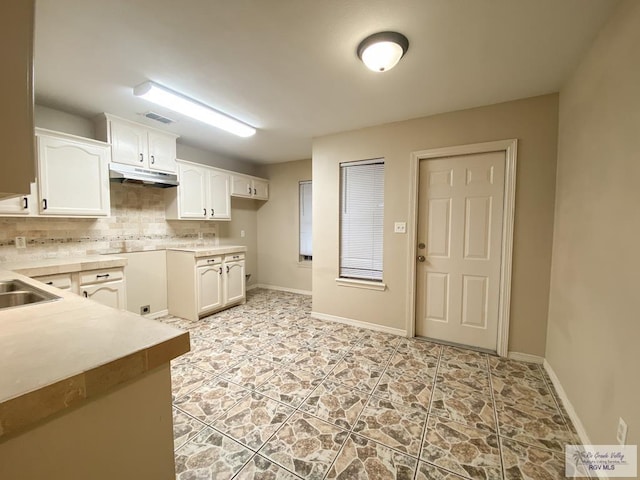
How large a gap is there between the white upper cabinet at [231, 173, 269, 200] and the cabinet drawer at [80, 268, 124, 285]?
208cm

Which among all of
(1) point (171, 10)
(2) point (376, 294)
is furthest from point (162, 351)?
(2) point (376, 294)

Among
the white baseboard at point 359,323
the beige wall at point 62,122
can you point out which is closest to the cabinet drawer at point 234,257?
the white baseboard at point 359,323

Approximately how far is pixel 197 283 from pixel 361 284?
218cm

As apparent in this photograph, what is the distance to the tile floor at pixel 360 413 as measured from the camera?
1.44 metres

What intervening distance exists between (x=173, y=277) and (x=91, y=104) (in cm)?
218

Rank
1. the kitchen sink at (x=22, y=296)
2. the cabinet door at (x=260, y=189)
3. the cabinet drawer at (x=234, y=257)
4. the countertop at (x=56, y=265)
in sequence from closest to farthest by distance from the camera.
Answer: the kitchen sink at (x=22, y=296) < the countertop at (x=56, y=265) < the cabinet drawer at (x=234, y=257) < the cabinet door at (x=260, y=189)

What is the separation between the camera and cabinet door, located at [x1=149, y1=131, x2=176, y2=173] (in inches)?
126

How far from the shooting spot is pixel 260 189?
16.4 feet

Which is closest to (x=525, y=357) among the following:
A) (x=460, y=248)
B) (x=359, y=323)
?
(x=460, y=248)

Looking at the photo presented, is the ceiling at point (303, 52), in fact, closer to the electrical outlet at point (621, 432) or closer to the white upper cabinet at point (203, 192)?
the white upper cabinet at point (203, 192)

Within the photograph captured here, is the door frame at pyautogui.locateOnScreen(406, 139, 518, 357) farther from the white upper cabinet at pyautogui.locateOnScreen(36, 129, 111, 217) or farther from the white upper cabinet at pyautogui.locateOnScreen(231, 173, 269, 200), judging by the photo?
the white upper cabinet at pyautogui.locateOnScreen(36, 129, 111, 217)

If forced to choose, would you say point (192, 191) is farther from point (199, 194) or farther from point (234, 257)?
point (234, 257)

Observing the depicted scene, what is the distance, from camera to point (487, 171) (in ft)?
8.57

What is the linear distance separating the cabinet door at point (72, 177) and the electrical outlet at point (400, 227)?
10.7ft
